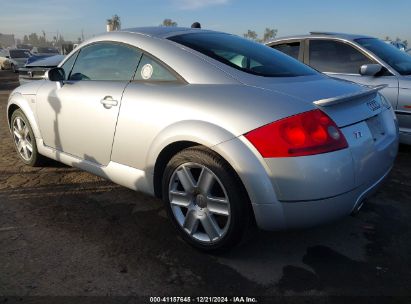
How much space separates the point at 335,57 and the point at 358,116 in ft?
10.9

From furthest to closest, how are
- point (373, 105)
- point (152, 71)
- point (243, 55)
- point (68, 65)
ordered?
point (68, 65) → point (243, 55) → point (152, 71) → point (373, 105)

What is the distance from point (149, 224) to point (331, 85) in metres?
1.76

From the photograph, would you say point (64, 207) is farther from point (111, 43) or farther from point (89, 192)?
point (111, 43)

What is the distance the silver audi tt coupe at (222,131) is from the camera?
2.31m

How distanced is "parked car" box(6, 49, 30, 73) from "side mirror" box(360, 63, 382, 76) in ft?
81.1

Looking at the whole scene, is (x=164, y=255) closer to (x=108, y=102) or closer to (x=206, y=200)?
(x=206, y=200)

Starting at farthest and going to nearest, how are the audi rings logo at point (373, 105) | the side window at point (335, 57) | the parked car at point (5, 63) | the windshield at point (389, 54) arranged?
the parked car at point (5, 63)
the side window at point (335, 57)
the windshield at point (389, 54)
the audi rings logo at point (373, 105)

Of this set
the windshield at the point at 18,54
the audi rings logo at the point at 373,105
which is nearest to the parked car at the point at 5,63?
the windshield at the point at 18,54

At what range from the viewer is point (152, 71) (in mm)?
3010

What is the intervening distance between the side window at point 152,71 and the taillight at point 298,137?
2.92 feet

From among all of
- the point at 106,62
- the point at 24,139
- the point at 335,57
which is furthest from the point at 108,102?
the point at 335,57

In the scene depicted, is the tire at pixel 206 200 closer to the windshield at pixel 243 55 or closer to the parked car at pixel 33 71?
the windshield at pixel 243 55

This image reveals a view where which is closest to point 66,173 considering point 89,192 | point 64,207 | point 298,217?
point 89,192

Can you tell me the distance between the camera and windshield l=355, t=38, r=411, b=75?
16.8 ft
